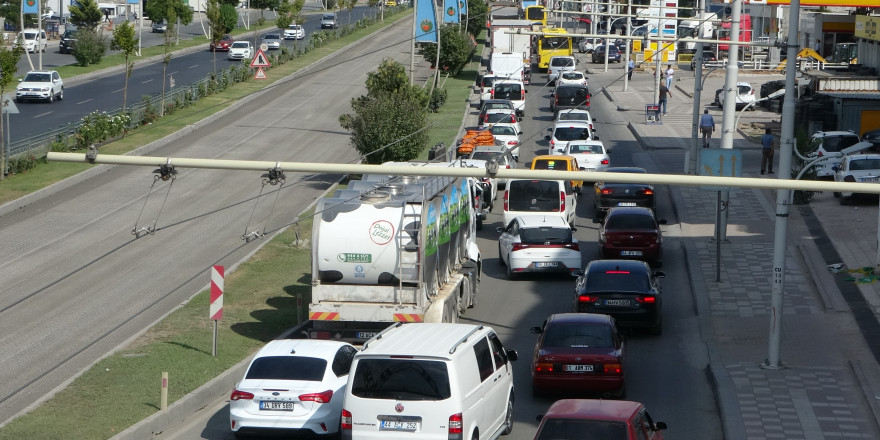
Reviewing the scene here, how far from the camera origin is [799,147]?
139ft

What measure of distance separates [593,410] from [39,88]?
50320 millimetres

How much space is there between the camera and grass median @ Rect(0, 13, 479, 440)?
16969 millimetres

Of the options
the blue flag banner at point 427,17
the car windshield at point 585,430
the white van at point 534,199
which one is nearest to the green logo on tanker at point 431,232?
the car windshield at point 585,430

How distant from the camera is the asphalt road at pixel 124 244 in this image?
→ 869 inches

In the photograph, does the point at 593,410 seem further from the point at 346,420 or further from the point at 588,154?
the point at 588,154

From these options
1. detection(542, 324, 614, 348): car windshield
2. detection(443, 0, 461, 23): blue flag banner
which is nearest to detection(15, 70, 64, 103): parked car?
detection(443, 0, 461, 23): blue flag banner

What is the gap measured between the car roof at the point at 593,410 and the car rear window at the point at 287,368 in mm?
4210

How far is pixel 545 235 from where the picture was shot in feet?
95.7

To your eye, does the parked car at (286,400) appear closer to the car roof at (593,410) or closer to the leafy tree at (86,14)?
the car roof at (593,410)

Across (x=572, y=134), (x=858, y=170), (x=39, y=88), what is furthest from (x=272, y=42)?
(x=858, y=170)

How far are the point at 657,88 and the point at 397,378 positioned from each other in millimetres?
50633

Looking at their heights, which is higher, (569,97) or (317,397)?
(569,97)

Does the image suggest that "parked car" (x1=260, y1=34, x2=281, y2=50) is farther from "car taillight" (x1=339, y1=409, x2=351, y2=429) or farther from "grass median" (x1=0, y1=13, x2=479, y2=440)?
"car taillight" (x1=339, y1=409, x2=351, y2=429)

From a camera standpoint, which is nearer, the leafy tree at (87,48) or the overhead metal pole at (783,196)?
the overhead metal pole at (783,196)
